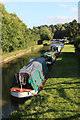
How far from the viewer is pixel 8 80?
17.1 metres

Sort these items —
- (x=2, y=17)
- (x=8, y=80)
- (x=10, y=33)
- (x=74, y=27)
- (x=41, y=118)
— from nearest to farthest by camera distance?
(x=41, y=118) < (x=8, y=80) < (x=2, y=17) < (x=10, y=33) < (x=74, y=27)

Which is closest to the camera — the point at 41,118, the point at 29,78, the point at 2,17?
the point at 41,118

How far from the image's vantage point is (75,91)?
10891mm

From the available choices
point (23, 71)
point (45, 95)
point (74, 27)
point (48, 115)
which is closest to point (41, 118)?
point (48, 115)

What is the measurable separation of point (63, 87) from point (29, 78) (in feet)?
11.9

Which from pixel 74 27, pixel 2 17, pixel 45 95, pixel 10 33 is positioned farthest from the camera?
pixel 74 27

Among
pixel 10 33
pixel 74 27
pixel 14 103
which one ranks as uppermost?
pixel 74 27

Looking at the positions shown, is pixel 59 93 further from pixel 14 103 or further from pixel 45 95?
pixel 14 103

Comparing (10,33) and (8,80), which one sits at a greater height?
(10,33)

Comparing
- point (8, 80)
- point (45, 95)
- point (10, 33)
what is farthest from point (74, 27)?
point (45, 95)

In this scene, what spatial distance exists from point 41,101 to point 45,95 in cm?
104

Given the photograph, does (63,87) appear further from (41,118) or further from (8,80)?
(8,80)

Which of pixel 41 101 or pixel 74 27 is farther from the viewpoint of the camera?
pixel 74 27

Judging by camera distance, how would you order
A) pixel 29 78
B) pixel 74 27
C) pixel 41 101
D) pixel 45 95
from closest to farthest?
pixel 41 101 → pixel 45 95 → pixel 29 78 → pixel 74 27
